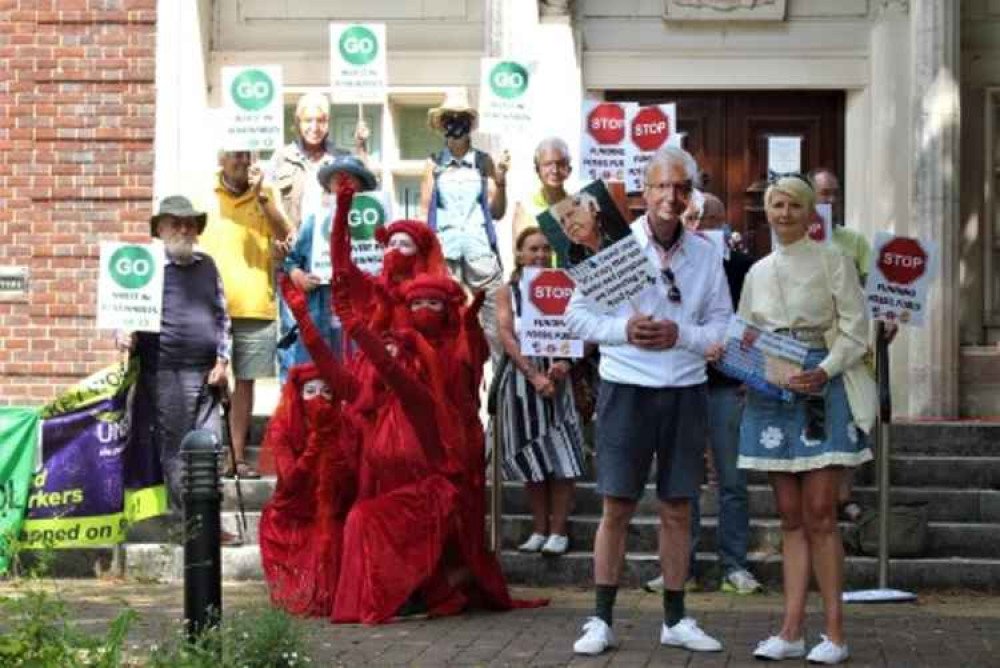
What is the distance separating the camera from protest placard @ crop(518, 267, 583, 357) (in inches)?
480

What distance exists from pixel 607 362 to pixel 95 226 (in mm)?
7339

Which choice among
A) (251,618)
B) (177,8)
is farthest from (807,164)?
(251,618)

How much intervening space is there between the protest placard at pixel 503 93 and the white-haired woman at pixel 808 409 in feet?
13.4

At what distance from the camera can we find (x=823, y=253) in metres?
9.70

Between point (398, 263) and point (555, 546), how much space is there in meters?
2.08

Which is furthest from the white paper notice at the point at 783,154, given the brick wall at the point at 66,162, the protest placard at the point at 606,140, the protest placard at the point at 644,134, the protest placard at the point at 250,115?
the brick wall at the point at 66,162

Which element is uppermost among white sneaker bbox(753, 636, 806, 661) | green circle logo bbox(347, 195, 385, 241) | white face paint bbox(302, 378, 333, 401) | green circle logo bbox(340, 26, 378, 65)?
green circle logo bbox(340, 26, 378, 65)

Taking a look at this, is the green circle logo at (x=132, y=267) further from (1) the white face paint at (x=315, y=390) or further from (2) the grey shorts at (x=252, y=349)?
(1) the white face paint at (x=315, y=390)

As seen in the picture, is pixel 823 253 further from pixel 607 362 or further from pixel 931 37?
pixel 931 37

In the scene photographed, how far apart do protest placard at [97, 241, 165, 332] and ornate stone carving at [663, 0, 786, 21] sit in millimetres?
5291

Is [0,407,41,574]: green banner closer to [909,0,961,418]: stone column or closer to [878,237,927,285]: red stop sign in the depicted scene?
[878,237,927,285]: red stop sign

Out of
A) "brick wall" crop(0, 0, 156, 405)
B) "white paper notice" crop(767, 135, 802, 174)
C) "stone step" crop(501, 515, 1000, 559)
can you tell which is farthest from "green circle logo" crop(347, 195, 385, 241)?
"brick wall" crop(0, 0, 156, 405)

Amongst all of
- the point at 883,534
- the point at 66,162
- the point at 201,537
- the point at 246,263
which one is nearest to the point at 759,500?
the point at 883,534

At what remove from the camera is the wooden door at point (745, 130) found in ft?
54.0
